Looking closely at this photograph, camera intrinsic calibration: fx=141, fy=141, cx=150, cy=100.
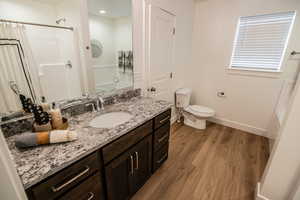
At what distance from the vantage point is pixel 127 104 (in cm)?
161

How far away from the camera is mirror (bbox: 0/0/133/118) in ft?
3.04

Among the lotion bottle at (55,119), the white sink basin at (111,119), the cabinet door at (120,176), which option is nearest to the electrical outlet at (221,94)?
the white sink basin at (111,119)

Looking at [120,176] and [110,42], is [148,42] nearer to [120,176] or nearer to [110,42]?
[110,42]

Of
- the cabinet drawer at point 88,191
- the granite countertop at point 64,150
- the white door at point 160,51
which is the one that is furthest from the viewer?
the white door at point 160,51

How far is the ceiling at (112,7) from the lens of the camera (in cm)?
132

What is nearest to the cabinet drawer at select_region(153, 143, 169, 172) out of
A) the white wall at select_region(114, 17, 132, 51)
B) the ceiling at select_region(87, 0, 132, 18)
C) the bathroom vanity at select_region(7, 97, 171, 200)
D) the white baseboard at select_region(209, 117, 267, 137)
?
the bathroom vanity at select_region(7, 97, 171, 200)

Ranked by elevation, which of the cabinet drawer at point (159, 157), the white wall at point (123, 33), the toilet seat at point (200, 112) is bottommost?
the cabinet drawer at point (159, 157)

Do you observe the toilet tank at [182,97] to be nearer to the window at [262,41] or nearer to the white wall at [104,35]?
the window at [262,41]

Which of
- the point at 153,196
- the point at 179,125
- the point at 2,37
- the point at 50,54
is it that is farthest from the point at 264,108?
the point at 2,37

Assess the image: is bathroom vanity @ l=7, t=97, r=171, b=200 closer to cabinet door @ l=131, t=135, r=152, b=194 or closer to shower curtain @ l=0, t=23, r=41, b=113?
cabinet door @ l=131, t=135, r=152, b=194

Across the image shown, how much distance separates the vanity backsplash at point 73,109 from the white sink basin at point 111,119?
0.55ft

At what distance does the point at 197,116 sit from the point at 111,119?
1.75 meters

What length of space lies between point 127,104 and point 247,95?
7.29 feet

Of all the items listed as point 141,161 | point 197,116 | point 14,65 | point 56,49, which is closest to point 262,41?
point 197,116
